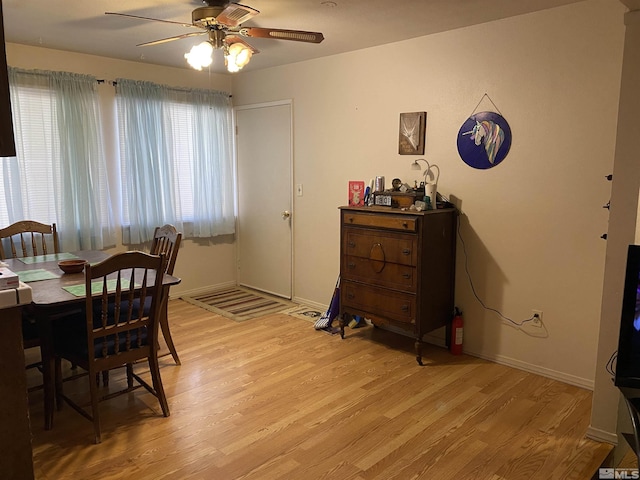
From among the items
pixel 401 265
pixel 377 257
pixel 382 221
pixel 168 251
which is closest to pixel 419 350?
pixel 401 265

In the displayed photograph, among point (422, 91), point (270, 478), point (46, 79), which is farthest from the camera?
point (46, 79)

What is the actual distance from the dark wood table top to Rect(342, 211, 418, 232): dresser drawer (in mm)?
1474

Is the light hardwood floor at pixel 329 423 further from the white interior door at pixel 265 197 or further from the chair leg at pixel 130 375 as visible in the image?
the white interior door at pixel 265 197

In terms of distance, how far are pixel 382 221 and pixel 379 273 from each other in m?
0.41

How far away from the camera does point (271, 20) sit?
3332 millimetres

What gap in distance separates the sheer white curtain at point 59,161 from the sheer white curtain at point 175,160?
0.90 ft

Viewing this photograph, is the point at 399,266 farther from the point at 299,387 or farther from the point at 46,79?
the point at 46,79

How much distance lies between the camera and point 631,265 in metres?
1.93

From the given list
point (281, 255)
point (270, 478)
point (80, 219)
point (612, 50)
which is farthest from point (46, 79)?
point (612, 50)

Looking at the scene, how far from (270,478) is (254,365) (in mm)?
1305

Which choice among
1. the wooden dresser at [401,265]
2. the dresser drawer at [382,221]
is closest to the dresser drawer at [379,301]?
the wooden dresser at [401,265]

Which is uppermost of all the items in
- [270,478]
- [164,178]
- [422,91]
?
[422,91]

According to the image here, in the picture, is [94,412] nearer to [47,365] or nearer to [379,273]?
[47,365]

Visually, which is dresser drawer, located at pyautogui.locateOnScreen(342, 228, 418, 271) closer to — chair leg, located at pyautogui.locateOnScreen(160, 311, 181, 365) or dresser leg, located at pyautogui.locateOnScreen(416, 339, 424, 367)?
dresser leg, located at pyautogui.locateOnScreen(416, 339, 424, 367)
